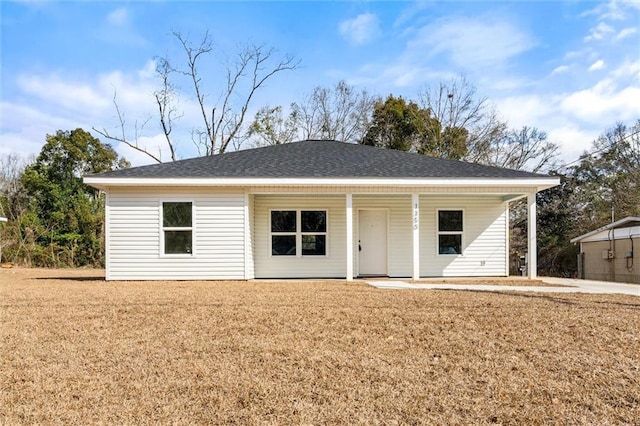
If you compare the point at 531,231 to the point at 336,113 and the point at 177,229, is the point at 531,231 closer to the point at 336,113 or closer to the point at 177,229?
the point at 177,229

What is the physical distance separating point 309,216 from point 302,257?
1195 mm

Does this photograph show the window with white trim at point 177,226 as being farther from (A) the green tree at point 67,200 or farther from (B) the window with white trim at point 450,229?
Answer: (A) the green tree at point 67,200

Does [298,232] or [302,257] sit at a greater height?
[298,232]

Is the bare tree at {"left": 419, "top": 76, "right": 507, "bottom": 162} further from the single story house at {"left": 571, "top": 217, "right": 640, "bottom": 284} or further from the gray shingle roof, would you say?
the gray shingle roof

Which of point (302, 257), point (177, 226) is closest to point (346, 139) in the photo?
point (302, 257)

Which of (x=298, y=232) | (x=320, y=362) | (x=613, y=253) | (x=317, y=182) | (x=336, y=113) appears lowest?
(x=320, y=362)

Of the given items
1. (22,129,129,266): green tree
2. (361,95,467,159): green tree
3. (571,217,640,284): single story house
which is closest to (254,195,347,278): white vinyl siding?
(571,217,640,284): single story house

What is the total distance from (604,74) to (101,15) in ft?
51.7

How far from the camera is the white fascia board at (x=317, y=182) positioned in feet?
37.0

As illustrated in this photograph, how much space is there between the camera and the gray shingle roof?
1152cm

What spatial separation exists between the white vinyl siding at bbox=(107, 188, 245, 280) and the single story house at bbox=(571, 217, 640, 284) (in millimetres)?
13232

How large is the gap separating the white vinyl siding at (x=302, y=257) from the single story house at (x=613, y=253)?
10.3 meters

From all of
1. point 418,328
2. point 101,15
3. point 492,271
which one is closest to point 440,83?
point 492,271

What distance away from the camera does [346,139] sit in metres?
29.6
